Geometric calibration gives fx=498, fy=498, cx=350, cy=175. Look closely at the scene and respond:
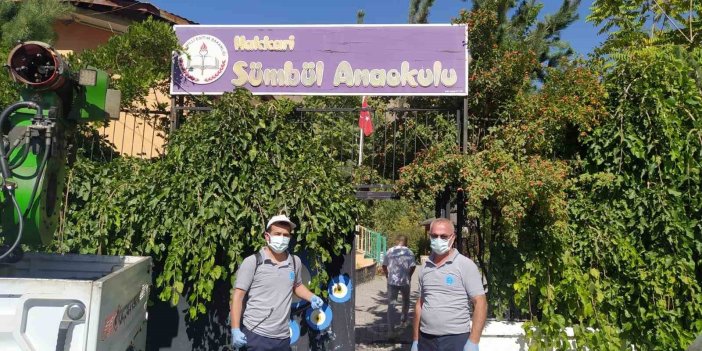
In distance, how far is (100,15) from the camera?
968 centimetres

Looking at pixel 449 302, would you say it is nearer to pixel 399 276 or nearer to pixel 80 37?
pixel 399 276

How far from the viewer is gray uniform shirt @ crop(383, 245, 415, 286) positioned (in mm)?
8148

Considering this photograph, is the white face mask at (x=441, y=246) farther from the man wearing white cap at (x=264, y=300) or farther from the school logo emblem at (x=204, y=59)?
the school logo emblem at (x=204, y=59)

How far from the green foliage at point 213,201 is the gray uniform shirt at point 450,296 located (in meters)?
1.21

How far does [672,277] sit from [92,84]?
4.98 m

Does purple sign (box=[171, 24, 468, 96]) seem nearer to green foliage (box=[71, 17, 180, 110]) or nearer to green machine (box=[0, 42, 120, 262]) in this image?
green foliage (box=[71, 17, 180, 110])

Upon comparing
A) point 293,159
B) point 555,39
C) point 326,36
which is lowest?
point 293,159

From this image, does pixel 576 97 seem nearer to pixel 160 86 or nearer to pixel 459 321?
pixel 459 321

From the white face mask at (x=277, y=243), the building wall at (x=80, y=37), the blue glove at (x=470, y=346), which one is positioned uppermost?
the building wall at (x=80, y=37)

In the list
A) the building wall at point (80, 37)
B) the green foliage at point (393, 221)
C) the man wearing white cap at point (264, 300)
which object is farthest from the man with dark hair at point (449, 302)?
the green foliage at point (393, 221)

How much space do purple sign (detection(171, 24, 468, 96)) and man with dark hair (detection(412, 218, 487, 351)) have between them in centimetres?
271

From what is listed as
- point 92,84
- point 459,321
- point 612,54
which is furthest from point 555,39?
point 92,84

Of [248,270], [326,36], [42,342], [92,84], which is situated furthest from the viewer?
[326,36]

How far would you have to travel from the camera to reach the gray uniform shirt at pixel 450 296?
3691mm
